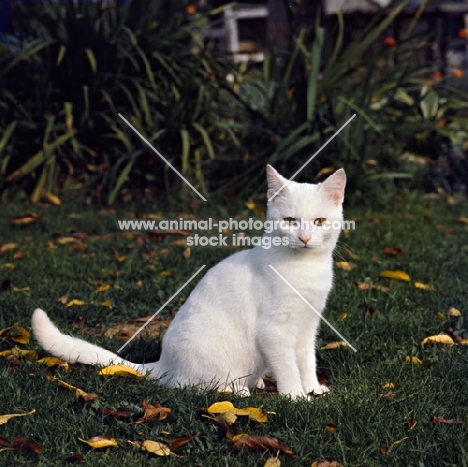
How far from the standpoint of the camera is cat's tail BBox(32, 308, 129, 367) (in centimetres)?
306

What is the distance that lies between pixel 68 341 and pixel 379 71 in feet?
21.2

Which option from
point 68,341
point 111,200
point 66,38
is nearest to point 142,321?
point 68,341

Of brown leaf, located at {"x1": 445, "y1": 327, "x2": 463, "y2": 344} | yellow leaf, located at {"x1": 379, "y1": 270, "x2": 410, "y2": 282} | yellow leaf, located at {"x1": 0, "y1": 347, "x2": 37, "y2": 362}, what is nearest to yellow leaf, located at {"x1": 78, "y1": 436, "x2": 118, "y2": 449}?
yellow leaf, located at {"x1": 0, "y1": 347, "x2": 37, "y2": 362}

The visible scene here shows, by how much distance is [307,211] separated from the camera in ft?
9.99

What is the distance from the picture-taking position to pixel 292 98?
23.0 feet

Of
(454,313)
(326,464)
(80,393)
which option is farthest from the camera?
(454,313)

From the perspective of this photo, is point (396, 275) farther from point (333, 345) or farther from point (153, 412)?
point (153, 412)

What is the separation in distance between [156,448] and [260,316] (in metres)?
0.79

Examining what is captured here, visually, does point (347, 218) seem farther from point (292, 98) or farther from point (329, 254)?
point (329, 254)

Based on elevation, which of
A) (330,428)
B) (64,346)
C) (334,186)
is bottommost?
(330,428)

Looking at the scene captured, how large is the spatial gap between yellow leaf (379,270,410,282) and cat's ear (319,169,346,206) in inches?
66.2

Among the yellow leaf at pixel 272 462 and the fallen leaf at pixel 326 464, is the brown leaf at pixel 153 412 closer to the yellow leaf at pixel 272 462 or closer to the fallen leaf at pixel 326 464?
the yellow leaf at pixel 272 462

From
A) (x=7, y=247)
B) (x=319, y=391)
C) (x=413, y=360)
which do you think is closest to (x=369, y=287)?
(x=413, y=360)

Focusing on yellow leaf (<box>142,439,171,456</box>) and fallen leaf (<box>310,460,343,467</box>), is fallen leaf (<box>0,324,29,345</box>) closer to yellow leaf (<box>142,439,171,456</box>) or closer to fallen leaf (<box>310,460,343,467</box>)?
yellow leaf (<box>142,439,171,456</box>)
